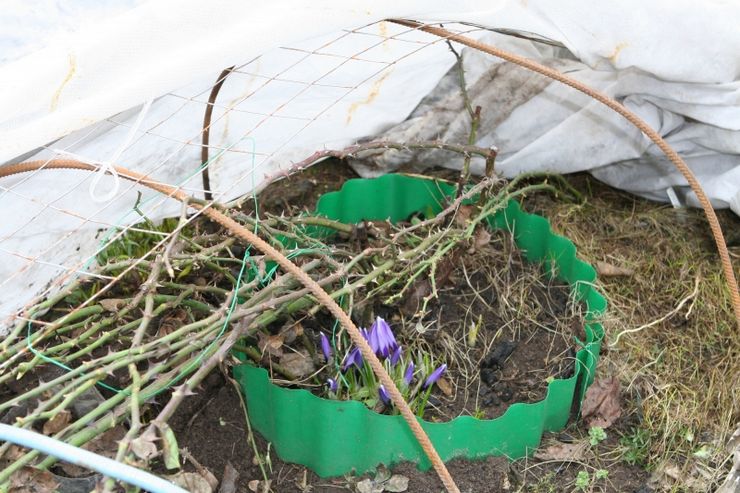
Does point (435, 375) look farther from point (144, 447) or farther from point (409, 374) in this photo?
point (144, 447)

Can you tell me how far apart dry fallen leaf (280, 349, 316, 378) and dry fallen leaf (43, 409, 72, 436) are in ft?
1.67

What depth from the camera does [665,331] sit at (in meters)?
2.41

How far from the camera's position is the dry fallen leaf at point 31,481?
1622mm

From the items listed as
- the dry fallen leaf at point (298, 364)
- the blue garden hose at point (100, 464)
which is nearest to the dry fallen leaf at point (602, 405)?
the dry fallen leaf at point (298, 364)

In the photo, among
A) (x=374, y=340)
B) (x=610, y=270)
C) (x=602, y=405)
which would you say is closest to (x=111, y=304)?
(x=374, y=340)

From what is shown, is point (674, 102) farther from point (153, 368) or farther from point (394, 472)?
point (153, 368)

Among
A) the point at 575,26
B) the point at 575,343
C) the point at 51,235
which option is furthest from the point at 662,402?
the point at 51,235

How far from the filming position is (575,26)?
2.25 m

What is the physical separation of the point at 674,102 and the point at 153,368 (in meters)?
1.61

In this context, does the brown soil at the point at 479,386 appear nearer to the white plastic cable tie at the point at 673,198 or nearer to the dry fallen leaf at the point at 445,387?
the dry fallen leaf at the point at 445,387

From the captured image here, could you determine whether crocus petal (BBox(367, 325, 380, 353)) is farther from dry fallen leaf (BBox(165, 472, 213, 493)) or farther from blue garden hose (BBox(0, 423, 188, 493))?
blue garden hose (BBox(0, 423, 188, 493))

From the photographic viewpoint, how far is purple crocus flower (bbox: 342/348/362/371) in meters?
2.05

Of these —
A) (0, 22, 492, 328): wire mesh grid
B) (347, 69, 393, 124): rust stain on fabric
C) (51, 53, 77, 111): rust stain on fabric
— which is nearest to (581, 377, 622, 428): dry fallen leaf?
(0, 22, 492, 328): wire mesh grid

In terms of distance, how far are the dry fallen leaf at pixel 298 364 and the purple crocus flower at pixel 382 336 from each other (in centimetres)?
17
